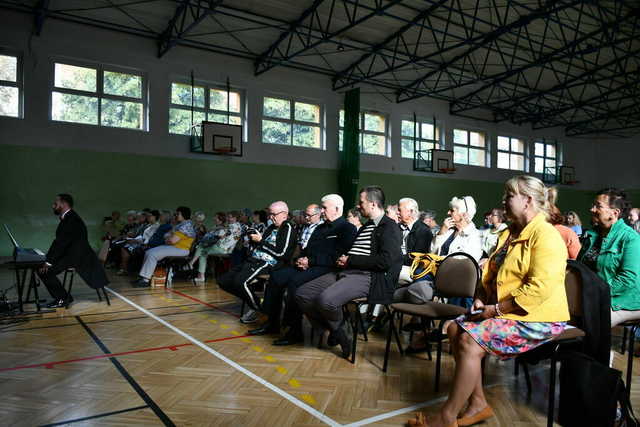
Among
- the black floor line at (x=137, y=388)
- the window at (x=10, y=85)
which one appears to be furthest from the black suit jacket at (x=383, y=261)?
the window at (x=10, y=85)

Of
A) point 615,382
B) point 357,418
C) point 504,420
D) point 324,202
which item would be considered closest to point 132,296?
point 324,202

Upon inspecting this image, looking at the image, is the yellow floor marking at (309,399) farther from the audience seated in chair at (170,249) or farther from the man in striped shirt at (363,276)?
the audience seated in chair at (170,249)

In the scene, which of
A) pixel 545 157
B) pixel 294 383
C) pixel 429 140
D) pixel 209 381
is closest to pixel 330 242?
pixel 294 383

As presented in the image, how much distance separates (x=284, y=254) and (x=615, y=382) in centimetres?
274

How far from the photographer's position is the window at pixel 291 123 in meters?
12.1

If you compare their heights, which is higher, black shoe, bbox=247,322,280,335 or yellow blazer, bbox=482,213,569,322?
yellow blazer, bbox=482,213,569,322

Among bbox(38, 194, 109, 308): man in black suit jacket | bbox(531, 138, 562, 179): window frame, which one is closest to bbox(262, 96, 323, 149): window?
bbox(38, 194, 109, 308): man in black suit jacket

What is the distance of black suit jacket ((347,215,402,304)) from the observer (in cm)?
322

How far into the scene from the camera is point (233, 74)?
11508 millimetres

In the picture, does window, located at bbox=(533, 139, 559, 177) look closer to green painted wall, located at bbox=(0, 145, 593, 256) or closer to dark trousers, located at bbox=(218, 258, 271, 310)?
green painted wall, located at bbox=(0, 145, 593, 256)

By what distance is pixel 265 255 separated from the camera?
14.3 ft

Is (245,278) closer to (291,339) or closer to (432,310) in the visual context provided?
(291,339)

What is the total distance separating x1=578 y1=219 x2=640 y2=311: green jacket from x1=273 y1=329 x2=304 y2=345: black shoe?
87.4 inches

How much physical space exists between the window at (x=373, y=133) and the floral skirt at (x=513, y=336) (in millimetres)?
11850
